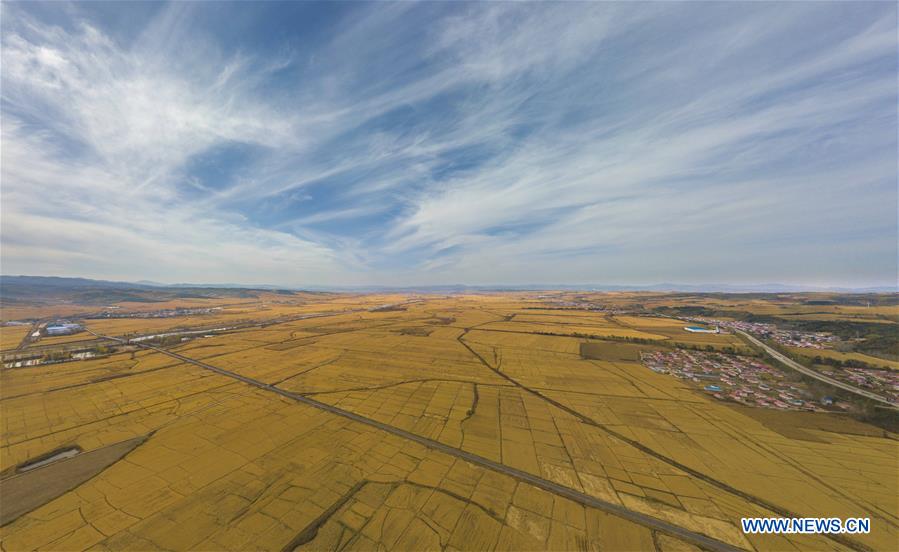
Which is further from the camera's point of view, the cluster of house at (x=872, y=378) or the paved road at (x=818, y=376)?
the cluster of house at (x=872, y=378)

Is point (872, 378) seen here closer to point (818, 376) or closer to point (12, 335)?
point (818, 376)

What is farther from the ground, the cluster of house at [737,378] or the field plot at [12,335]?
the cluster of house at [737,378]

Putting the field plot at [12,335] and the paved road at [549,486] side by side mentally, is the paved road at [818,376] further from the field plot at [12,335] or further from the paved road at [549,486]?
the field plot at [12,335]

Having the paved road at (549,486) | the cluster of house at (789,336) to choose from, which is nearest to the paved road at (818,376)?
the cluster of house at (789,336)

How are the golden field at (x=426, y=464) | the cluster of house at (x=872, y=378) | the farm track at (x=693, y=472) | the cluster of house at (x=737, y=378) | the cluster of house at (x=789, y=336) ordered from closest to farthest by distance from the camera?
the farm track at (x=693, y=472) → the golden field at (x=426, y=464) → the cluster of house at (x=737, y=378) → the cluster of house at (x=872, y=378) → the cluster of house at (x=789, y=336)

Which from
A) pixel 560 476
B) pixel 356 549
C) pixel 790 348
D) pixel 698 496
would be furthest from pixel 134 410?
pixel 790 348

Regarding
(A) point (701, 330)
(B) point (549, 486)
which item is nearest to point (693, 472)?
(B) point (549, 486)

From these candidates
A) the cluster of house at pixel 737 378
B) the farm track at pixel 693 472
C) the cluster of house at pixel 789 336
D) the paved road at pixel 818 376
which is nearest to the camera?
the farm track at pixel 693 472

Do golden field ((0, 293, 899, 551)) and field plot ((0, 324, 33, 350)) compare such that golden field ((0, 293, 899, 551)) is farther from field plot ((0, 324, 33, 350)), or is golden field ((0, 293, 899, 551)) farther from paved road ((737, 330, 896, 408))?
field plot ((0, 324, 33, 350))
